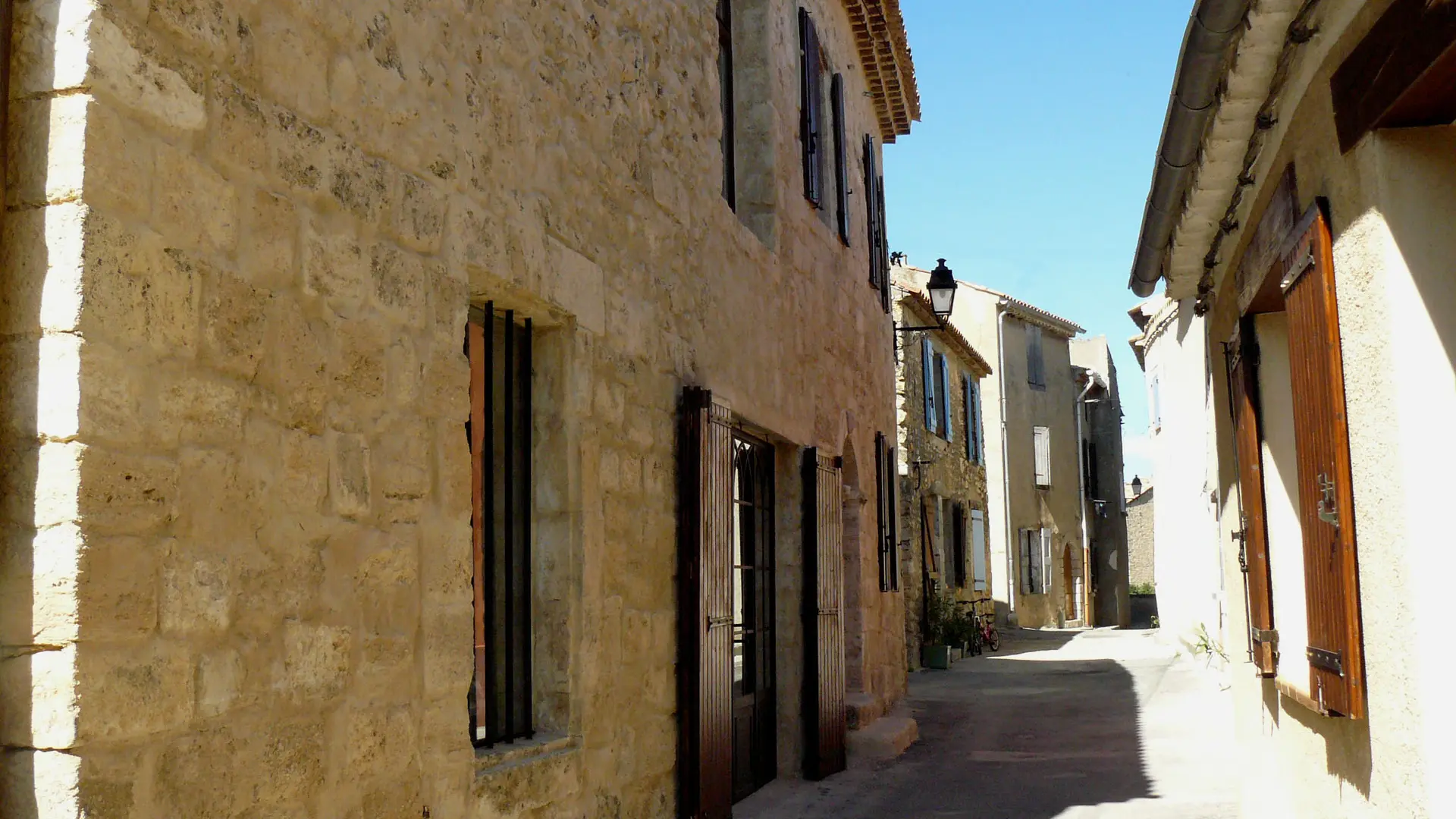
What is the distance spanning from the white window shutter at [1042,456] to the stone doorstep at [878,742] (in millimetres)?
18176

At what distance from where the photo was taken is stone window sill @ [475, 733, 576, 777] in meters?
3.90

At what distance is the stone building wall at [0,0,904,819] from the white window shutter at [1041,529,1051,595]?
21254mm

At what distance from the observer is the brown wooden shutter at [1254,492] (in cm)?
478

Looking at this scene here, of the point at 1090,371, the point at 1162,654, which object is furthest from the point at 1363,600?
the point at 1090,371

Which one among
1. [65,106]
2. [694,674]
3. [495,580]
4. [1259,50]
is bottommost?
[694,674]

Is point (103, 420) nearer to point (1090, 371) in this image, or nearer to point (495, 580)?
point (495, 580)

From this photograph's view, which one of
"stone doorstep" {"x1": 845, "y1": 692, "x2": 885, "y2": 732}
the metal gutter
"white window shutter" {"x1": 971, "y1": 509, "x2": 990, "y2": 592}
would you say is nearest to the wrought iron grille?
the metal gutter

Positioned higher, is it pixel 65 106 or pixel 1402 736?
pixel 65 106

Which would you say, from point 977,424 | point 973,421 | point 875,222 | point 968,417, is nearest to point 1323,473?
point 875,222

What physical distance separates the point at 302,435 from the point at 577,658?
A: 168 centimetres

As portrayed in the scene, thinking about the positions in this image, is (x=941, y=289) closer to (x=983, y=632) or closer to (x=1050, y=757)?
(x=1050, y=757)

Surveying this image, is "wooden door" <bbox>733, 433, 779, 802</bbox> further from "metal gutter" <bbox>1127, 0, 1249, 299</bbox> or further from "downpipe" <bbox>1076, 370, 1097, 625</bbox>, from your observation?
"downpipe" <bbox>1076, 370, 1097, 625</bbox>

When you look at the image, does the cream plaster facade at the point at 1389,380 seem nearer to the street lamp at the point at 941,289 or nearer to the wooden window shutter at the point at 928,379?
the street lamp at the point at 941,289

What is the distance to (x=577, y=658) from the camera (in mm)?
4441
